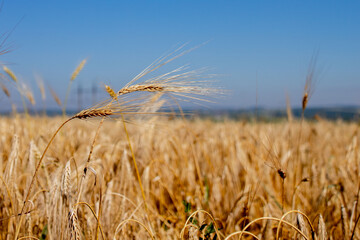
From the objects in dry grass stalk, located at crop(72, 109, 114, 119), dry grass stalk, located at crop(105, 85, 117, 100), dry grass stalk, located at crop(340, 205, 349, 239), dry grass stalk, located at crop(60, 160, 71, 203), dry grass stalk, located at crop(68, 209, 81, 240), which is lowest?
dry grass stalk, located at crop(340, 205, 349, 239)

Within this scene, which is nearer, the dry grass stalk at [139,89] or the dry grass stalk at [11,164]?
the dry grass stalk at [139,89]

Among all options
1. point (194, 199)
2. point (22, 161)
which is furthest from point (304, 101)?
point (22, 161)

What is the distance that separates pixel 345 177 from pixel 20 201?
6.22 ft

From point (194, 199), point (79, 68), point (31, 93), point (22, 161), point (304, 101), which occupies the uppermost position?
point (79, 68)

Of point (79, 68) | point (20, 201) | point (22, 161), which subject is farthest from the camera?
point (79, 68)

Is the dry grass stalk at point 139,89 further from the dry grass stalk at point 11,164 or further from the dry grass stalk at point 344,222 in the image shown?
the dry grass stalk at point 344,222

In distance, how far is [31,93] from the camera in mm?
2789

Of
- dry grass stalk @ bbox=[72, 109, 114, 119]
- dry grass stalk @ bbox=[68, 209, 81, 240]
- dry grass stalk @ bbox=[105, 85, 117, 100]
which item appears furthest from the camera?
dry grass stalk @ bbox=[105, 85, 117, 100]

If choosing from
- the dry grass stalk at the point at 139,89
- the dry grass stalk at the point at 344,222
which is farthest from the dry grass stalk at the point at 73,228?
the dry grass stalk at the point at 344,222

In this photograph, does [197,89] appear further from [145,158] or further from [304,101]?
[145,158]

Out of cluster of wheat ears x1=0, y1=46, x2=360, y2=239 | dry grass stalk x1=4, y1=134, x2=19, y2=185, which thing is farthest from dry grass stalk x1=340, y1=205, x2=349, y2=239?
dry grass stalk x1=4, y1=134, x2=19, y2=185

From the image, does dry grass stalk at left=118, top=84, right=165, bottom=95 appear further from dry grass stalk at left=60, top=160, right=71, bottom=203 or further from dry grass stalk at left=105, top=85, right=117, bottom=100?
dry grass stalk at left=60, top=160, right=71, bottom=203

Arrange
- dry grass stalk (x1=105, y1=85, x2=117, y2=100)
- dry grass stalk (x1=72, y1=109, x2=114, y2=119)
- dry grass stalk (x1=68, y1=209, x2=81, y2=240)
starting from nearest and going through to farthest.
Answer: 1. dry grass stalk (x1=68, y1=209, x2=81, y2=240)
2. dry grass stalk (x1=72, y1=109, x2=114, y2=119)
3. dry grass stalk (x1=105, y1=85, x2=117, y2=100)

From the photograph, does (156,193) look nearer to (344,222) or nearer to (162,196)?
(162,196)
